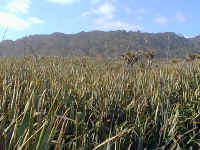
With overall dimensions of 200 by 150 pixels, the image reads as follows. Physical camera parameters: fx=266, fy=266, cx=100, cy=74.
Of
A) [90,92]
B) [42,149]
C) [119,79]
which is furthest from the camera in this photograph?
[119,79]

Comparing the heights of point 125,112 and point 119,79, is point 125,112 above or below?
below

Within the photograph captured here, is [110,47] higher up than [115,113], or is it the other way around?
[110,47]

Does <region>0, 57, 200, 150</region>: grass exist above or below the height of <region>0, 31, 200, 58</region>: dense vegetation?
below

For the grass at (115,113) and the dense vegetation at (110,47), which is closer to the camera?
the grass at (115,113)

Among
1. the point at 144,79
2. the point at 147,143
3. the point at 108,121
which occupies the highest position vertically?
the point at 144,79

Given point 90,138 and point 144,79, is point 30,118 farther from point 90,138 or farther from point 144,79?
point 144,79

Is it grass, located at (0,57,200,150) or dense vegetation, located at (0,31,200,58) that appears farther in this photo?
dense vegetation, located at (0,31,200,58)

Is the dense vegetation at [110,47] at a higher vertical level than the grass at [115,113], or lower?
higher

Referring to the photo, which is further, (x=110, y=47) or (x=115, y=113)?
(x=110, y=47)

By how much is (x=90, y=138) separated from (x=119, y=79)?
1359 millimetres

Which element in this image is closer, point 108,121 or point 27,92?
point 27,92

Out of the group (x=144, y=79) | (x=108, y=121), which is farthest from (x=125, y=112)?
(x=144, y=79)

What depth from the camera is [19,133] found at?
1.18 meters

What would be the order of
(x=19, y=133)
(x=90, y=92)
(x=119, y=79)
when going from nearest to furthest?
(x=19, y=133) → (x=90, y=92) → (x=119, y=79)
